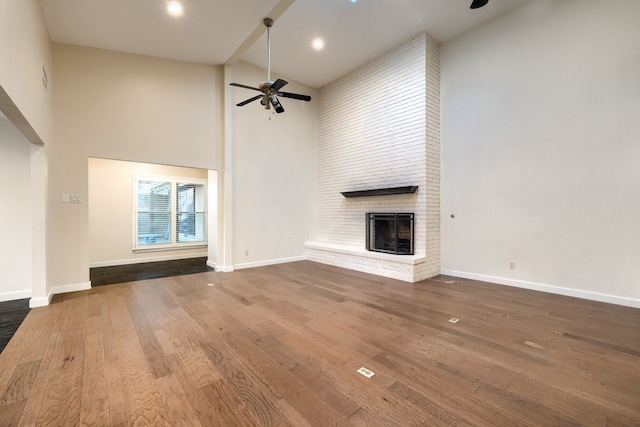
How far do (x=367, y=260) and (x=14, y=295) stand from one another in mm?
5556

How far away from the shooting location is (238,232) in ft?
18.6

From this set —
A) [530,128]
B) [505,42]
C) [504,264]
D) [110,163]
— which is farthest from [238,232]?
[505,42]

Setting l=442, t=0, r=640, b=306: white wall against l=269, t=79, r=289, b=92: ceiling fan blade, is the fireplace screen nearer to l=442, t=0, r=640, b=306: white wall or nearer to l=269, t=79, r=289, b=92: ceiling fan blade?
l=442, t=0, r=640, b=306: white wall

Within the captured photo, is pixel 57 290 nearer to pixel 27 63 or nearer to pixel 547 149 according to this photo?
pixel 27 63

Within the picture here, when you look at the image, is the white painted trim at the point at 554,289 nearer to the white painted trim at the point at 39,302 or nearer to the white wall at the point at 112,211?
the white wall at the point at 112,211

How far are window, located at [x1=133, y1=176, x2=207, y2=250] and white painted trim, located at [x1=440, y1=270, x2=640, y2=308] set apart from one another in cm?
648

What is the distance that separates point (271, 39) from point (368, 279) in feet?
15.3

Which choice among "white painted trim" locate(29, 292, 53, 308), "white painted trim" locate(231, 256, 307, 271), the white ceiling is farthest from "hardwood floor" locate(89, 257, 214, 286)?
the white ceiling

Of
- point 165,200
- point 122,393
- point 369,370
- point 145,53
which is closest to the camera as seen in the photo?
point 122,393

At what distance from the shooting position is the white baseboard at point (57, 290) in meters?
3.49

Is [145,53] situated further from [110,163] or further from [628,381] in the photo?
[628,381]

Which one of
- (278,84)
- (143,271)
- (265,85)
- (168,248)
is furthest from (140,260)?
(278,84)

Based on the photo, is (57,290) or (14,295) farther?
(57,290)

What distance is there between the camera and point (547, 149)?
3.95 meters
